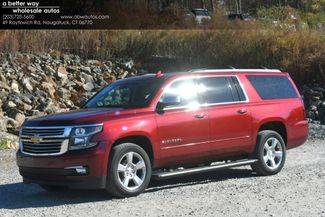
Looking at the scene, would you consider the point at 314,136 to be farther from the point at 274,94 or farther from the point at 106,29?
the point at 106,29

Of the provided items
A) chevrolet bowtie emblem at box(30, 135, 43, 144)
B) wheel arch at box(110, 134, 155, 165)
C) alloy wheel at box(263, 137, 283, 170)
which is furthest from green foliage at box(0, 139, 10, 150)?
alloy wheel at box(263, 137, 283, 170)

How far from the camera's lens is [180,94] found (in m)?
9.66

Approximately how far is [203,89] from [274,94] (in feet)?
5.91

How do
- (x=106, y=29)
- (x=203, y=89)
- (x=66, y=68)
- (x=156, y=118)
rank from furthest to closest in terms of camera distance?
(x=106, y=29) → (x=66, y=68) → (x=203, y=89) → (x=156, y=118)

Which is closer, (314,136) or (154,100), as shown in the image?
(154,100)

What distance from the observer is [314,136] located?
707 inches

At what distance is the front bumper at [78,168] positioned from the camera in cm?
845

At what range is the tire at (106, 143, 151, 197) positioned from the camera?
8602 mm

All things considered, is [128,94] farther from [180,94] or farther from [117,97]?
[180,94]

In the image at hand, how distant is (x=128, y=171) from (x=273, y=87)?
12.2 feet

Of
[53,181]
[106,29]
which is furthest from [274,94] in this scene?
[106,29]

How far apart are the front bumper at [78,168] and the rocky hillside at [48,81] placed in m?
11.8

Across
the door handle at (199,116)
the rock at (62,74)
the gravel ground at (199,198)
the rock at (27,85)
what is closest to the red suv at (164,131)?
the door handle at (199,116)

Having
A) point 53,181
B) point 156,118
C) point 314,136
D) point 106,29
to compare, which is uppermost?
point 106,29
